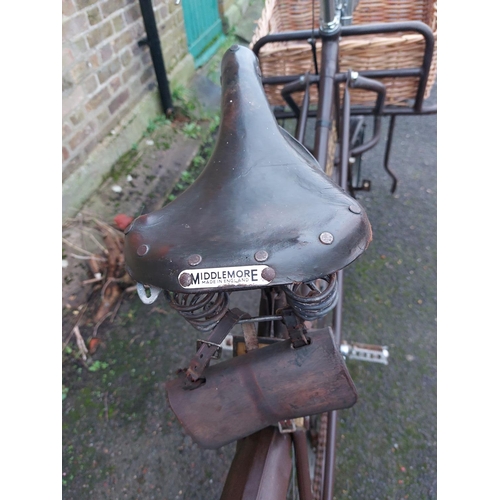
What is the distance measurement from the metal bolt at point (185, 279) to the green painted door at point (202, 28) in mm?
4226

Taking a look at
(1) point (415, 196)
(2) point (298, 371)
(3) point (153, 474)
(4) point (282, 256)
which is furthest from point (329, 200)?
(1) point (415, 196)

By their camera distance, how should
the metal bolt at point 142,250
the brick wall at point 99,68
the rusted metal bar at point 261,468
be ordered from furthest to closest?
1. the brick wall at point 99,68
2. the rusted metal bar at point 261,468
3. the metal bolt at point 142,250

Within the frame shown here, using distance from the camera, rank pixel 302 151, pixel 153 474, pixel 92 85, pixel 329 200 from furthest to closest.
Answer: pixel 92 85 → pixel 153 474 → pixel 302 151 → pixel 329 200

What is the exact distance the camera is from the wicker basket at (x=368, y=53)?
247 cm

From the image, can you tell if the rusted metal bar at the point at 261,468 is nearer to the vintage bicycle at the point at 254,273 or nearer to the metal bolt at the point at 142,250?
the vintage bicycle at the point at 254,273

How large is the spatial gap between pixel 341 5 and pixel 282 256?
6.63 ft

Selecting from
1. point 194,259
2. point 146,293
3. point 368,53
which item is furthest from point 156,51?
point 194,259

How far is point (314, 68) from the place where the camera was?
2.57 m

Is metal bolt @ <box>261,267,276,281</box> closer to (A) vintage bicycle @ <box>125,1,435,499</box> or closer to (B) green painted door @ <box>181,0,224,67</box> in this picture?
A: (A) vintage bicycle @ <box>125,1,435,499</box>

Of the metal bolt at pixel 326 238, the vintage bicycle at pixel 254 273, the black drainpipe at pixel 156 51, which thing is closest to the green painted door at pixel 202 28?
the black drainpipe at pixel 156 51

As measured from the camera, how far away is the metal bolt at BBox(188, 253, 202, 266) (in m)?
0.94

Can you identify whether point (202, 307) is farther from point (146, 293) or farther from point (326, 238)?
point (326, 238)

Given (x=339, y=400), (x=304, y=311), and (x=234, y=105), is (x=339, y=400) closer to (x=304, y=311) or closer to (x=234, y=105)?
(x=304, y=311)

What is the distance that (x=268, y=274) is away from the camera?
35.9 inches
